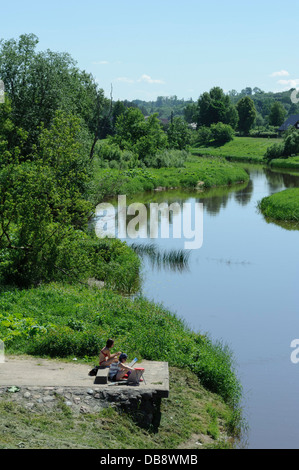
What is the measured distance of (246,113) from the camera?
433ft

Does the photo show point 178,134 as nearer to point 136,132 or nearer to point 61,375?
point 136,132

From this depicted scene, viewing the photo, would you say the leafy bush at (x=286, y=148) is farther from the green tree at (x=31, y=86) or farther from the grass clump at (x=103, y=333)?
the grass clump at (x=103, y=333)

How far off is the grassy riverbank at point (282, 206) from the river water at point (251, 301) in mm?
1485

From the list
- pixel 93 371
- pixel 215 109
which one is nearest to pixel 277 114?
pixel 215 109

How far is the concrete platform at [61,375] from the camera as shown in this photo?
40.9 ft

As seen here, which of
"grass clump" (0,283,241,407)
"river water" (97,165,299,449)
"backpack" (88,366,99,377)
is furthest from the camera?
"grass clump" (0,283,241,407)

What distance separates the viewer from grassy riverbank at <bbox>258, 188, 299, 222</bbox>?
4156 centimetres

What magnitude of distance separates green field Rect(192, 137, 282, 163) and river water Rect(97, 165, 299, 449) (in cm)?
5492

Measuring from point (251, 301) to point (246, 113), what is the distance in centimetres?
11476

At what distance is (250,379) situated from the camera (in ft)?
53.0

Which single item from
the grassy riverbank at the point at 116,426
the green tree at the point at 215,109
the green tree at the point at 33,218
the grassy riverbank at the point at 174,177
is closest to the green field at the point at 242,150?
the green tree at the point at 215,109

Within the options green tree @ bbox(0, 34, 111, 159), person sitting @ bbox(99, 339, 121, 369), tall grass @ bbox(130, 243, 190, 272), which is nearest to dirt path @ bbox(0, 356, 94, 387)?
person sitting @ bbox(99, 339, 121, 369)

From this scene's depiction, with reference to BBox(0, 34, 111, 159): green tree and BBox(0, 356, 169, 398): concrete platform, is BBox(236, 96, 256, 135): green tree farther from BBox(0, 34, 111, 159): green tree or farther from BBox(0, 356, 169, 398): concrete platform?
BBox(0, 356, 169, 398): concrete platform
